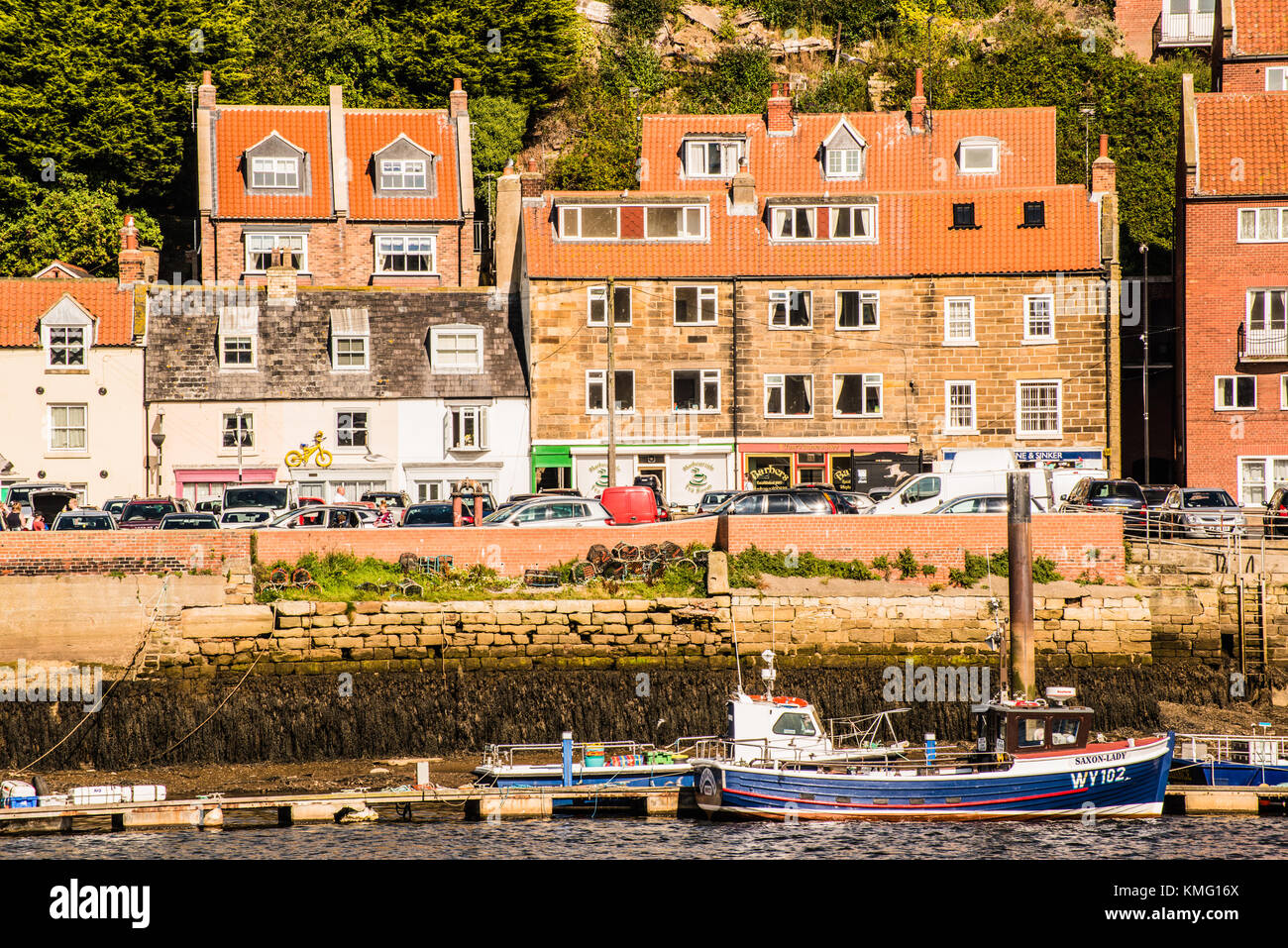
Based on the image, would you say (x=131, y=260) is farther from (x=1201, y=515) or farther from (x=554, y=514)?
(x=1201, y=515)

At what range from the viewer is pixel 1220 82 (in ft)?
172

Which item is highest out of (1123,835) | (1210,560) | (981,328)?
(981,328)

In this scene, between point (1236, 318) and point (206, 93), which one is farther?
point (206, 93)

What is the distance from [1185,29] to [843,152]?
20.5 metres

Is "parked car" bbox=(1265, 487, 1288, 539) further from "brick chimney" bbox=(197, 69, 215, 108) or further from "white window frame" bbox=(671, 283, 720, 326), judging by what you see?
"brick chimney" bbox=(197, 69, 215, 108)

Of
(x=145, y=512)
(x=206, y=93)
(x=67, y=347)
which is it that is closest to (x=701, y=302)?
(x=145, y=512)

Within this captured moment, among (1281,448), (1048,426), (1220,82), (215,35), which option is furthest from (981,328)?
(215,35)

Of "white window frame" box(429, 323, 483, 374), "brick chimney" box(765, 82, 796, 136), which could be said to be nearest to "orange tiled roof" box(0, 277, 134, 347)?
"white window frame" box(429, 323, 483, 374)

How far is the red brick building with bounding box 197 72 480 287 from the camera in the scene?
176ft

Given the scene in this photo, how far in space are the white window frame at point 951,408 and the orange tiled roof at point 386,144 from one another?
62.9 ft

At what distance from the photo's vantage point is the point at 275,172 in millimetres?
54250

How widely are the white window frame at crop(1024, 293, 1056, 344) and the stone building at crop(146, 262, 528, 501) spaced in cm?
1558

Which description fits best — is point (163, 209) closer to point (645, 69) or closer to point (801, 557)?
point (645, 69)
